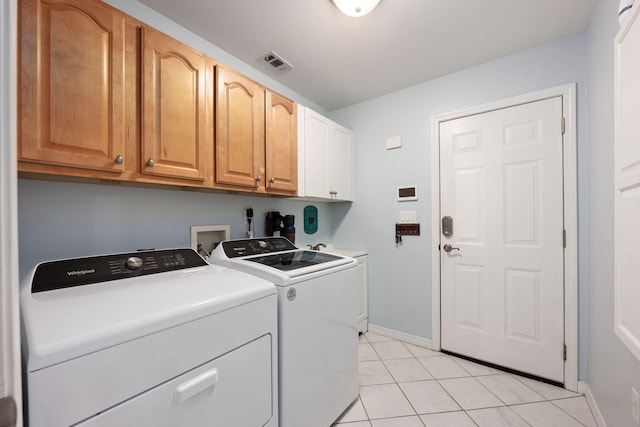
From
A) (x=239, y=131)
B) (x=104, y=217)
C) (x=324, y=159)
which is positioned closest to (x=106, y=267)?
(x=104, y=217)

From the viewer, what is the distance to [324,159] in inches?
95.6

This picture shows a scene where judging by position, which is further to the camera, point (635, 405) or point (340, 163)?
point (340, 163)

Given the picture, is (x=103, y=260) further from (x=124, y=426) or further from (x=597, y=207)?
(x=597, y=207)

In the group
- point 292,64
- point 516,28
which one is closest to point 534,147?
point 516,28

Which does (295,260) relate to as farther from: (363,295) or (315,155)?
(363,295)

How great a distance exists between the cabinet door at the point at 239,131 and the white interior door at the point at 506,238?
5.33 ft

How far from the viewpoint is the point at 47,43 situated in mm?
996

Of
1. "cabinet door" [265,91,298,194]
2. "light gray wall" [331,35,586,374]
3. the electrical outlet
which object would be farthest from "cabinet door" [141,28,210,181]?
the electrical outlet

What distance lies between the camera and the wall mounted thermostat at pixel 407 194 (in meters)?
2.45

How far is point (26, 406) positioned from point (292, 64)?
232cm

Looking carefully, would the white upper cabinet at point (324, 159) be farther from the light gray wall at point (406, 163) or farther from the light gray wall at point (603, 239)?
the light gray wall at point (603, 239)

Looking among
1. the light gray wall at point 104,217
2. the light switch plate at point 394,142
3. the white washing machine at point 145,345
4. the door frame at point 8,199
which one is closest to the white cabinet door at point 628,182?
the white washing machine at point 145,345

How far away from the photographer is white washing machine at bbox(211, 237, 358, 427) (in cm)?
120

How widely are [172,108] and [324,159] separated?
4.46ft
